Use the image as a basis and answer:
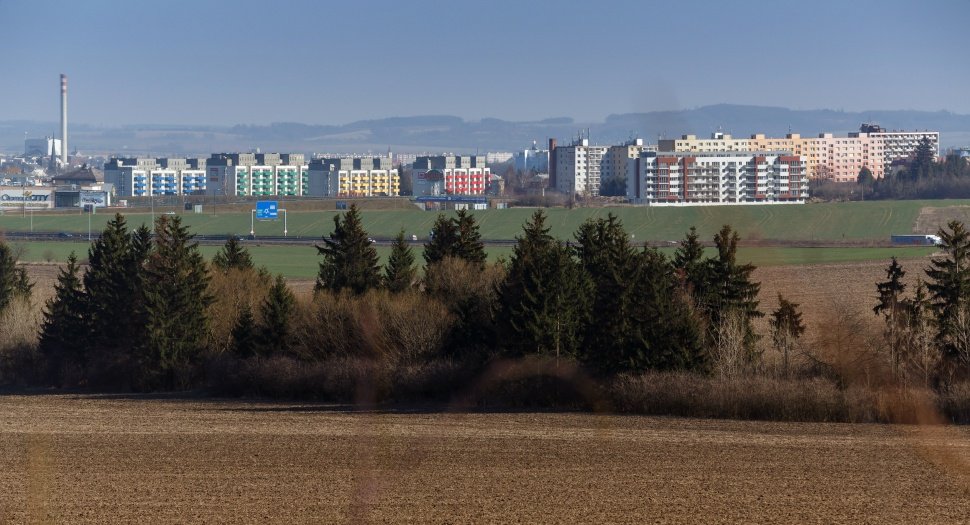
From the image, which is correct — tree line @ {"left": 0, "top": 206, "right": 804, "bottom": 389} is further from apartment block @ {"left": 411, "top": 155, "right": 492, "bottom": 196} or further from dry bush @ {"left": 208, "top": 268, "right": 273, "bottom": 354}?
apartment block @ {"left": 411, "top": 155, "right": 492, "bottom": 196}

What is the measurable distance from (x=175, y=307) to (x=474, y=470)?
17.8 metres

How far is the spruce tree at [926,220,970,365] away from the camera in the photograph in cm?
2417

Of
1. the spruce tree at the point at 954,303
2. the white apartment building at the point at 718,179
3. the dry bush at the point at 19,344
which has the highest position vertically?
the white apartment building at the point at 718,179

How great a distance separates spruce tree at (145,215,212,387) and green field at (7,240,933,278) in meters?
16.1

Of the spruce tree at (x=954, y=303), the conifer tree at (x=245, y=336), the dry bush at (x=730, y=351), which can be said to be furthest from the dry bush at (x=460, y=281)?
the spruce tree at (x=954, y=303)

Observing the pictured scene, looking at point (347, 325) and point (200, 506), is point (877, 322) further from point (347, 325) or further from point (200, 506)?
point (200, 506)

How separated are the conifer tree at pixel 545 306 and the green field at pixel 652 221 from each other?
74.9 ft

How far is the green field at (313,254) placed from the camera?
44.5m

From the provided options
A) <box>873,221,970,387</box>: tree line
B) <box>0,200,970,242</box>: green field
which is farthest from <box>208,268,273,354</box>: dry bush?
<box>0,200,970,242</box>: green field

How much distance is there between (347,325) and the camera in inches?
1159

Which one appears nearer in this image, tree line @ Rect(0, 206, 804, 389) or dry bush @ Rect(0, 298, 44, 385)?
tree line @ Rect(0, 206, 804, 389)

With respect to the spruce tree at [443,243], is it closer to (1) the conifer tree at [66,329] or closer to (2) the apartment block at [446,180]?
(1) the conifer tree at [66,329]

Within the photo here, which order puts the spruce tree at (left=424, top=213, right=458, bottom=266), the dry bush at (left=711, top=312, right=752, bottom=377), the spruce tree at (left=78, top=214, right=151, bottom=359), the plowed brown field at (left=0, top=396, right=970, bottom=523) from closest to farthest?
the plowed brown field at (left=0, top=396, right=970, bottom=523) < the dry bush at (left=711, top=312, right=752, bottom=377) < the spruce tree at (left=78, top=214, right=151, bottom=359) < the spruce tree at (left=424, top=213, right=458, bottom=266)

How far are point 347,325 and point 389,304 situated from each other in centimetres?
115
